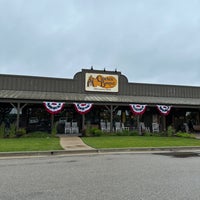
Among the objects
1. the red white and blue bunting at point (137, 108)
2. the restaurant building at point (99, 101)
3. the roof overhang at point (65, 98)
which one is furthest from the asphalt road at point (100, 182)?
the red white and blue bunting at point (137, 108)

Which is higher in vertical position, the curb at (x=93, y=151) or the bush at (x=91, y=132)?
the bush at (x=91, y=132)

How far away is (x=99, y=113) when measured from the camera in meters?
22.7

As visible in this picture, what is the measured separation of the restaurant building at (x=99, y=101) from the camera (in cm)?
1998

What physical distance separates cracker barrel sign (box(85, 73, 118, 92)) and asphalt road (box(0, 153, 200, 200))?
15.4 m

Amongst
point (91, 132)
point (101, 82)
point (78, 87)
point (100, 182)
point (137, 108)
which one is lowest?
point (100, 182)

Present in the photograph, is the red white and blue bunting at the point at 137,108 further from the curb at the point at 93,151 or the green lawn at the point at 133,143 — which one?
the curb at the point at 93,151

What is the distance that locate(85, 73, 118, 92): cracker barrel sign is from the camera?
75.7ft

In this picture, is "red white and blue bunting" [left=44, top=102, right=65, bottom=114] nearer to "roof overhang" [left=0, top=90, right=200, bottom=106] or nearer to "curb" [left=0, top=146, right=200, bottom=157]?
"roof overhang" [left=0, top=90, right=200, bottom=106]

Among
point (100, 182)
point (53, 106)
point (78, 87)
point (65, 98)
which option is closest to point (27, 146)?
point (53, 106)

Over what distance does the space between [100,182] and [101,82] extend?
17944mm

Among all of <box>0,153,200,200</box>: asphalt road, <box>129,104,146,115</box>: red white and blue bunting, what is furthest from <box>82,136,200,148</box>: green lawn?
<box>0,153,200,200</box>: asphalt road

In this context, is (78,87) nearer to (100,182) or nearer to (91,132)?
(91,132)

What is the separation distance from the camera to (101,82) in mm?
23297

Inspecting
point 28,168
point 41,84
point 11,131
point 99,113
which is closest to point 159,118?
point 99,113
